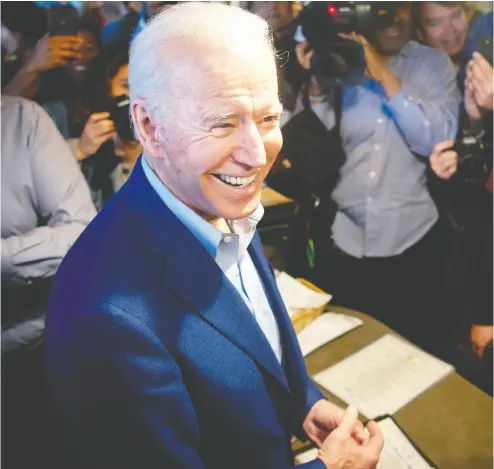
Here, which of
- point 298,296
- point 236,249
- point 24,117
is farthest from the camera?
point 298,296

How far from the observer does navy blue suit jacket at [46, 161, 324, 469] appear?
0.73 meters

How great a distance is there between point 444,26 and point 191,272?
174 cm

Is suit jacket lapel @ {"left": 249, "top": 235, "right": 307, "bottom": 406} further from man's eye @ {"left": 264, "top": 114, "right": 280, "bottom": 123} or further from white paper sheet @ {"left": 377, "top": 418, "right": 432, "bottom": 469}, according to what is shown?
man's eye @ {"left": 264, "top": 114, "right": 280, "bottom": 123}

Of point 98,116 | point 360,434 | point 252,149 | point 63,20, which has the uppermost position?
point 63,20

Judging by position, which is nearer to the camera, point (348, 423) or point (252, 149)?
point (252, 149)

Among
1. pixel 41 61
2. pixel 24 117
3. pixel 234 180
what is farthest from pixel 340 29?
pixel 234 180

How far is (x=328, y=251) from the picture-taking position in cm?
230

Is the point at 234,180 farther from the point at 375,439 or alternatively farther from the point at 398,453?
the point at 398,453

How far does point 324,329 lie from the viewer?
5.13ft

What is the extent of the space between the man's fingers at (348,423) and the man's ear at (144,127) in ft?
2.48

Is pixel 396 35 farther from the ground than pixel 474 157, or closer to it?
farther from the ground

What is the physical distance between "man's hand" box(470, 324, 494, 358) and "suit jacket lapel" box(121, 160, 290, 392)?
1.53 m

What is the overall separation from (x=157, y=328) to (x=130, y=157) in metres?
1.15

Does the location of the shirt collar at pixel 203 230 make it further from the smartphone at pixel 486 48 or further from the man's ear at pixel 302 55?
the smartphone at pixel 486 48
